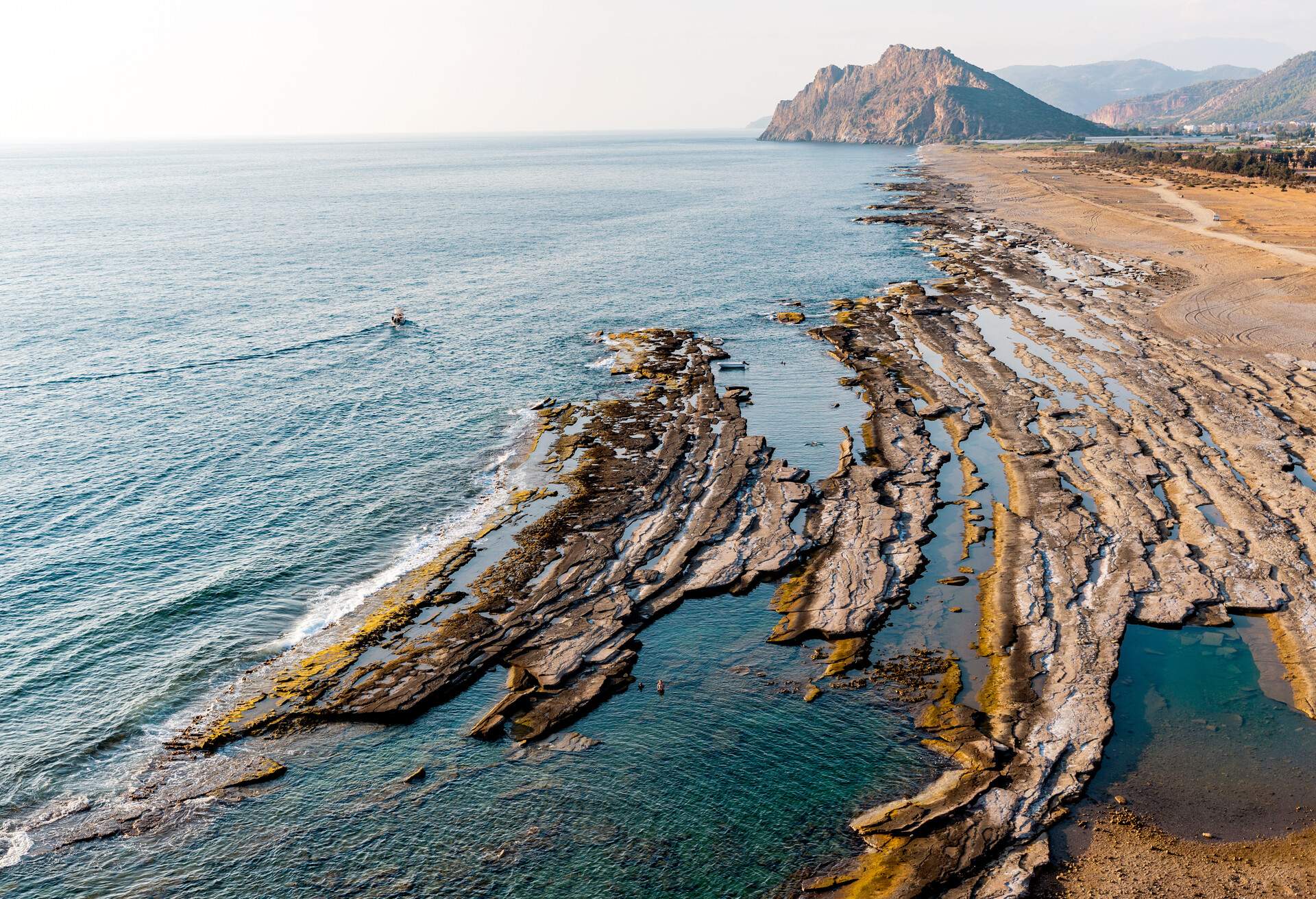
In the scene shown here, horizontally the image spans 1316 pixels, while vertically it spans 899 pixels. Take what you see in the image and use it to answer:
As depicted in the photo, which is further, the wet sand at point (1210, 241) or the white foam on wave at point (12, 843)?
the wet sand at point (1210, 241)

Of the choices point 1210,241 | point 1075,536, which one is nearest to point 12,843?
point 1075,536

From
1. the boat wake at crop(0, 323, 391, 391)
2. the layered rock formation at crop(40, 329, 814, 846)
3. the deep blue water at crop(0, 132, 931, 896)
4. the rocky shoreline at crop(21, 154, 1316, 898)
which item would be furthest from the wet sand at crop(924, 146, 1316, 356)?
the boat wake at crop(0, 323, 391, 391)

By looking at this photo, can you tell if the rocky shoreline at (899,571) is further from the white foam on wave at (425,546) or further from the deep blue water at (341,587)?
the deep blue water at (341,587)

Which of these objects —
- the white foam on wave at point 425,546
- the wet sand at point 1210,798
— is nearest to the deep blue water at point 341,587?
the white foam on wave at point 425,546

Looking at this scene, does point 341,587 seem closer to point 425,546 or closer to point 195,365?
point 425,546

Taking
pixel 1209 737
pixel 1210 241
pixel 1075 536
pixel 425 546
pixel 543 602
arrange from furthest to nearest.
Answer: pixel 1210 241, pixel 425 546, pixel 1075 536, pixel 543 602, pixel 1209 737

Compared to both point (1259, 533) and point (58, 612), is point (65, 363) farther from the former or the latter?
point (1259, 533)

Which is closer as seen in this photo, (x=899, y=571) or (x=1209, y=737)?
(x=1209, y=737)
